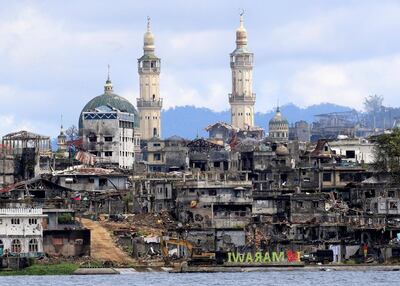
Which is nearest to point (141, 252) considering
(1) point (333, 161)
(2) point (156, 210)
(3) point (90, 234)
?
(3) point (90, 234)

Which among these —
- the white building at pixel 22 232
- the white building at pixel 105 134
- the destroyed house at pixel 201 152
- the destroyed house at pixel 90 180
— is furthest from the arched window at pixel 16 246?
the white building at pixel 105 134

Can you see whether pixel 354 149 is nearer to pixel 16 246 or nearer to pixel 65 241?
pixel 65 241

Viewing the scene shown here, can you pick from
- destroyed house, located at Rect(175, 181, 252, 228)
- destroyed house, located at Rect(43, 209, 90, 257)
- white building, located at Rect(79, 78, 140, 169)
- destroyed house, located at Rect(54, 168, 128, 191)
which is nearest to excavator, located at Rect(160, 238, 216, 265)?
destroyed house, located at Rect(43, 209, 90, 257)

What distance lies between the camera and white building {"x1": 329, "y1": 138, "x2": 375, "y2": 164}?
16262cm

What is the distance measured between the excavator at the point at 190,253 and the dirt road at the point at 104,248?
6.92 ft

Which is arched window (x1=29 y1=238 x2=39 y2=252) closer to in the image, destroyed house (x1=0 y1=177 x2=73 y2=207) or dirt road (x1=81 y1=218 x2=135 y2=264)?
dirt road (x1=81 y1=218 x2=135 y2=264)

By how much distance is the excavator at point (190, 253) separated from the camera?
373ft

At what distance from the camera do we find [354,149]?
167m

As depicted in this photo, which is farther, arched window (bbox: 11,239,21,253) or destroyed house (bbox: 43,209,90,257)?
destroyed house (bbox: 43,209,90,257)

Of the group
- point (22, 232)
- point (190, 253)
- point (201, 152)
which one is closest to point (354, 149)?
point (201, 152)

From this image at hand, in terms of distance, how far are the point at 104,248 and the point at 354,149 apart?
5175 cm

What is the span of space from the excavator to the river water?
9.54 feet

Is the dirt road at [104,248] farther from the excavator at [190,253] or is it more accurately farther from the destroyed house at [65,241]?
the excavator at [190,253]

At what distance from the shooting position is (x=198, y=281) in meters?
103
